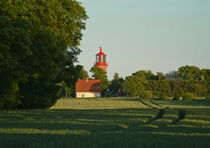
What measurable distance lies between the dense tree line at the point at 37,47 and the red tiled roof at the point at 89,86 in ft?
294

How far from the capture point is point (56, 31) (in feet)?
118

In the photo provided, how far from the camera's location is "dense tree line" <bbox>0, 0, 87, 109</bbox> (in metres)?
25.9

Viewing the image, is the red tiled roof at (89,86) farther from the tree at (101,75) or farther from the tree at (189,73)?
the tree at (189,73)

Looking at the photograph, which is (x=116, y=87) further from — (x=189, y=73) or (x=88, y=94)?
(x=189, y=73)

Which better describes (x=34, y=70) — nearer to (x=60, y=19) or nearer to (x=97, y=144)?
(x=60, y=19)

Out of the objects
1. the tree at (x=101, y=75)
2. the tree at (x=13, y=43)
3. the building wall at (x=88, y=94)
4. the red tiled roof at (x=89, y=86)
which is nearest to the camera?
the tree at (x=13, y=43)

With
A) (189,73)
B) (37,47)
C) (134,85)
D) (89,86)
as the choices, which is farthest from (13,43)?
(189,73)

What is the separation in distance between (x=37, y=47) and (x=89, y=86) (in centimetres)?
10747

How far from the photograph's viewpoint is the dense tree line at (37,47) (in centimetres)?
2586

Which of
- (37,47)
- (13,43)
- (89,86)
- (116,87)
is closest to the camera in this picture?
(13,43)

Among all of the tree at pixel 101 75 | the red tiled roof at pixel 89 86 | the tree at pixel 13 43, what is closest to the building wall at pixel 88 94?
the red tiled roof at pixel 89 86

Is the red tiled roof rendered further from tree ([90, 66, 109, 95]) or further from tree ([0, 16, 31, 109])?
tree ([0, 16, 31, 109])

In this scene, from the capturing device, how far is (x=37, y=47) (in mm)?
31766

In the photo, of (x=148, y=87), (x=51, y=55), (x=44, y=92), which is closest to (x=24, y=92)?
(x=44, y=92)
